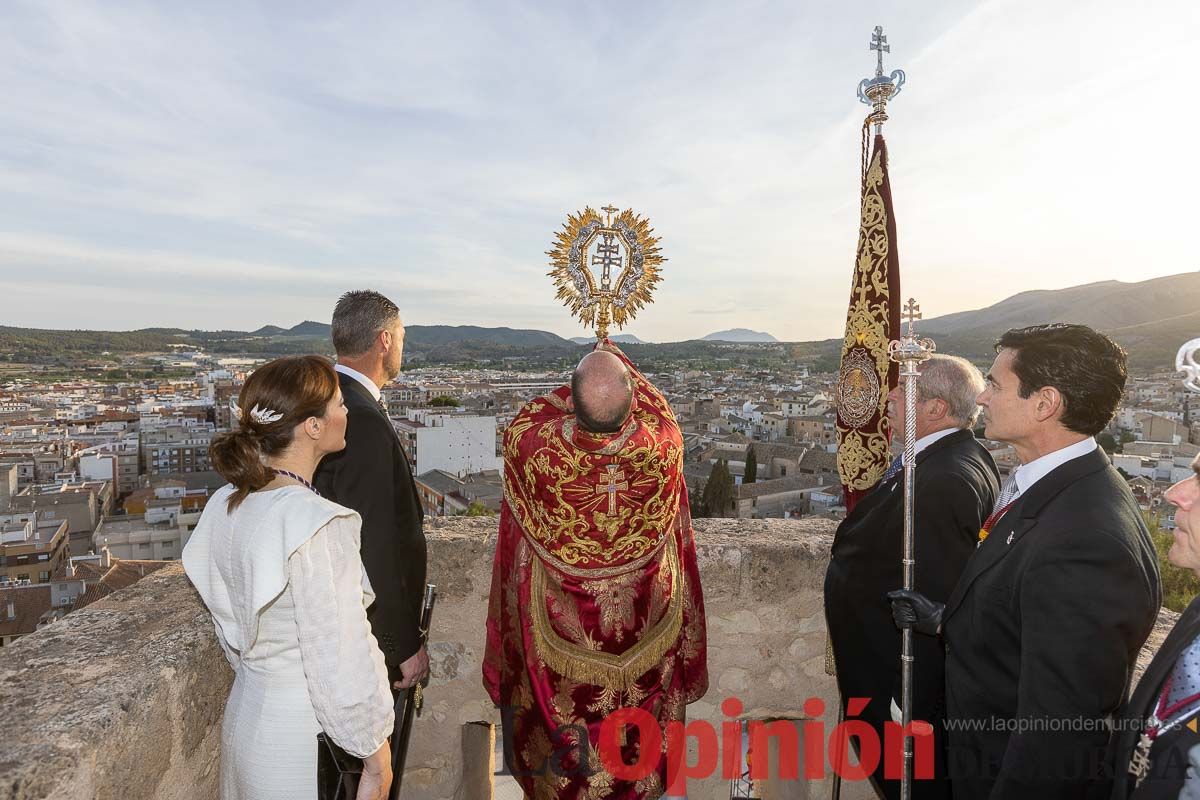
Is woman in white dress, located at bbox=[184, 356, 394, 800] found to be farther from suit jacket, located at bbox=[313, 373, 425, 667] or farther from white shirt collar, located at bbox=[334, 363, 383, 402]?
white shirt collar, located at bbox=[334, 363, 383, 402]

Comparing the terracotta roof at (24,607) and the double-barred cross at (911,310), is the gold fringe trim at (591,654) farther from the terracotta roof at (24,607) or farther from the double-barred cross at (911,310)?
the terracotta roof at (24,607)

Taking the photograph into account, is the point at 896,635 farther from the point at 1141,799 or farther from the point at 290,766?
the point at 290,766

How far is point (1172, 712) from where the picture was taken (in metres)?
1.28

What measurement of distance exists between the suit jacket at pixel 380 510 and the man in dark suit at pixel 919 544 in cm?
154

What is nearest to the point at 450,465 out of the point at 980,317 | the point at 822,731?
the point at 822,731

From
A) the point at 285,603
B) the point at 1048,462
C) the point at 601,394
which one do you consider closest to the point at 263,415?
the point at 285,603

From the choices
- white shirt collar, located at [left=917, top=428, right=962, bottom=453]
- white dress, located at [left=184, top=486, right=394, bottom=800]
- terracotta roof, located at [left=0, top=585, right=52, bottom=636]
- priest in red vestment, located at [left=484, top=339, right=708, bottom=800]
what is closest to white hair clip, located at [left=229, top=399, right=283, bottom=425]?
white dress, located at [left=184, top=486, right=394, bottom=800]

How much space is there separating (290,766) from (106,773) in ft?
1.17

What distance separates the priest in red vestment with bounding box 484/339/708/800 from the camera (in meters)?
2.47

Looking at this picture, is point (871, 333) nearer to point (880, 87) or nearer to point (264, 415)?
point (880, 87)

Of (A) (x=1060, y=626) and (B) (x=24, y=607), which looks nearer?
(A) (x=1060, y=626)

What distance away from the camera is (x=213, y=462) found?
147cm

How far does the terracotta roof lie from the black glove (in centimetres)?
1977

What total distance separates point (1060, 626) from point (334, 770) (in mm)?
1597
